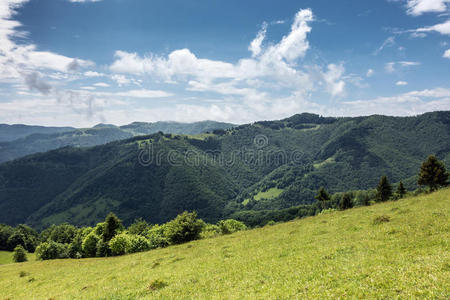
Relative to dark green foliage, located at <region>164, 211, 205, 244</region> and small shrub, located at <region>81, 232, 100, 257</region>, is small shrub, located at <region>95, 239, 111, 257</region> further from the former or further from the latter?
dark green foliage, located at <region>164, 211, 205, 244</region>

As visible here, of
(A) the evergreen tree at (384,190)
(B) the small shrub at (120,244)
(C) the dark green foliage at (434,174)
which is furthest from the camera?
(A) the evergreen tree at (384,190)

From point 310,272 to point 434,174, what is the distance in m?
65.3

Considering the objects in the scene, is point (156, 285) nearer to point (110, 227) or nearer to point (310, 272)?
point (310, 272)

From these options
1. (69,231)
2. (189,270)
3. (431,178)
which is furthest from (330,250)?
(69,231)

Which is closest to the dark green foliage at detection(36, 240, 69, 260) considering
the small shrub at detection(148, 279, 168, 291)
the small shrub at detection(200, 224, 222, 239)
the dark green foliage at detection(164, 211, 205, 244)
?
the dark green foliage at detection(164, 211, 205, 244)

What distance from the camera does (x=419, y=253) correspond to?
52.7 feet

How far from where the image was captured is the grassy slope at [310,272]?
12734mm

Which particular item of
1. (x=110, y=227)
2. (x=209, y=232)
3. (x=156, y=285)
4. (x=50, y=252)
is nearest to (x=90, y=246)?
(x=110, y=227)

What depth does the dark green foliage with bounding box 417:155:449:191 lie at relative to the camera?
60781 mm

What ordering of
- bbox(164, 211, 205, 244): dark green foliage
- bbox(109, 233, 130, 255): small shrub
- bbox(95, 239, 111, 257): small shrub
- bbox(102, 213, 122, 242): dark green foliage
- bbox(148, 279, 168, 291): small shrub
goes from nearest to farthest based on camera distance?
bbox(148, 279, 168, 291): small shrub, bbox(164, 211, 205, 244): dark green foliage, bbox(109, 233, 130, 255): small shrub, bbox(95, 239, 111, 257): small shrub, bbox(102, 213, 122, 242): dark green foliage

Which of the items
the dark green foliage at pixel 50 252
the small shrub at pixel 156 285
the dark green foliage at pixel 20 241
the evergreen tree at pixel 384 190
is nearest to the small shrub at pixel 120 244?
the dark green foliage at pixel 50 252

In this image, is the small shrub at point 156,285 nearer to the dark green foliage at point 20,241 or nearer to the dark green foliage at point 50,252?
the dark green foliage at point 50,252

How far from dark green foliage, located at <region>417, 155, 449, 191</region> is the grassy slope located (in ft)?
131

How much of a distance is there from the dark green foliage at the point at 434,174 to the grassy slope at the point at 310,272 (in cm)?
4000
